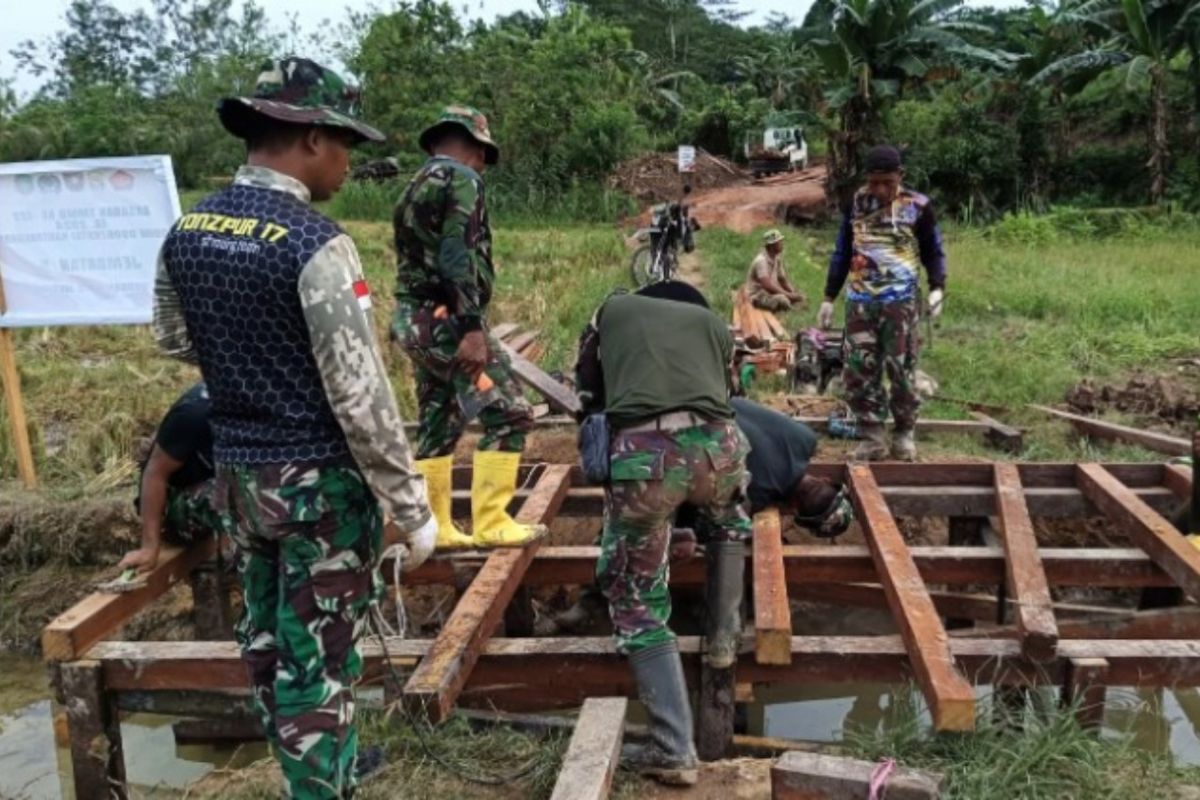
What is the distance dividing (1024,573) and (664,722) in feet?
5.02

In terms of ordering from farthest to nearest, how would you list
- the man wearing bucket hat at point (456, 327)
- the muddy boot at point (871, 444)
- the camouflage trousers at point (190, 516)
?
the muddy boot at point (871, 444)
the man wearing bucket hat at point (456, 327)
the camouflage trousers at point (190, 516)

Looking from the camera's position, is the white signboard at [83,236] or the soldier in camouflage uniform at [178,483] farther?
the white signboard at [83,236]

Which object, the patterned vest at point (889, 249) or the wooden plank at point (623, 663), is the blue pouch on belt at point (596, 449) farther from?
the patterned vest at point (889, 249)

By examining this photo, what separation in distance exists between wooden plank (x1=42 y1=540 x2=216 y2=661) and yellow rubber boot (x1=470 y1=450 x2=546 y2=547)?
1.04 m

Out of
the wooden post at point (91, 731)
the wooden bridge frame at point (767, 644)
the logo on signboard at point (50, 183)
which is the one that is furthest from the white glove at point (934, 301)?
the logo on signboard at point (50, 183)

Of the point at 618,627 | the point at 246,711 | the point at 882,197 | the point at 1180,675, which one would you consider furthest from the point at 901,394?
the point at 246,711

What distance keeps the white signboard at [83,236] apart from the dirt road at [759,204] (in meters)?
16.9

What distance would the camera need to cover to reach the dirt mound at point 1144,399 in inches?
257

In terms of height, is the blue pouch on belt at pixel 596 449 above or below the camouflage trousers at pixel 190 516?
above

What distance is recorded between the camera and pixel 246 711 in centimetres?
347

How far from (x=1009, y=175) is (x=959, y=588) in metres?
19.7

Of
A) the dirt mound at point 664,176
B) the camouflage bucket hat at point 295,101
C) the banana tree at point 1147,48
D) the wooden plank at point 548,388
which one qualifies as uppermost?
the banana tree at point 1147,48

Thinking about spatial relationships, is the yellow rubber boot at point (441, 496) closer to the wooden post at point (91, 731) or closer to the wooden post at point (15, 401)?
the wooden post at point (91, 731)

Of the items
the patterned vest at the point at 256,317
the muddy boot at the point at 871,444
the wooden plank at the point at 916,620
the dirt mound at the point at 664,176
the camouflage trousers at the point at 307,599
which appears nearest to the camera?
the patterned vest at the point at 256,317
